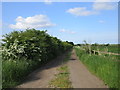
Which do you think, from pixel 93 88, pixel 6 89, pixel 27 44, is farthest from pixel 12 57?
pixel 93 88

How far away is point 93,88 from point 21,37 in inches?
398

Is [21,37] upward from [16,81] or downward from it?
upward

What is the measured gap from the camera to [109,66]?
10.5 m

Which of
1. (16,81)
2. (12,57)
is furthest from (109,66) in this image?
(12,57)

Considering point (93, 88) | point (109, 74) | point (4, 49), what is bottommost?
point (93, 88)

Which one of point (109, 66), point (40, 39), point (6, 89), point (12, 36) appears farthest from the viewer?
point (40, 39)

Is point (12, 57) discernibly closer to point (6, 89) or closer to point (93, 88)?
point (6, 89)

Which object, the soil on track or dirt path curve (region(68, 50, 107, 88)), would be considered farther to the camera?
the soil on track

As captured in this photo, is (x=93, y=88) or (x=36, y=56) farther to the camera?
(x=36, y=56)

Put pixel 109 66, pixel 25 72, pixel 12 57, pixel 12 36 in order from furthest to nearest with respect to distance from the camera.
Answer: pixel 12 36 < pixel 12 57 < pixel 25 72 < pixel 109 66

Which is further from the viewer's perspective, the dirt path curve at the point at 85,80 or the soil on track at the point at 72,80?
the soil on track at the point at 72,80

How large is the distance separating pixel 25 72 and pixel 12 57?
95.9 inches

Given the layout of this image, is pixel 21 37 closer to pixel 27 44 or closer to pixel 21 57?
pixel 27 44

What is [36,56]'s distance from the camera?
61.6 feet
